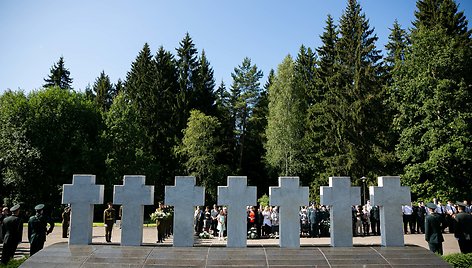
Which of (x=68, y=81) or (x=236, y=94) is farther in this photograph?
(x=68, y=81)

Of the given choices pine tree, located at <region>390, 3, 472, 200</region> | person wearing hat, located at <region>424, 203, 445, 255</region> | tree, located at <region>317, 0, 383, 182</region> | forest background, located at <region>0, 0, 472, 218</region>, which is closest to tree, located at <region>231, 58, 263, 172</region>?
forest background, located at <region>0, 0, 472, 218</region>

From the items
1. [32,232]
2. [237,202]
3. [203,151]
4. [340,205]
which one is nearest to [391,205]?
[340,205]

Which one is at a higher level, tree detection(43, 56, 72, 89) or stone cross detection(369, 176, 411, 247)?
tree detection(43, 56, 72, 89)

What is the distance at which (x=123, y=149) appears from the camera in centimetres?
4138

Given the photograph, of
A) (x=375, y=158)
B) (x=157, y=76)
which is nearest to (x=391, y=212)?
(x=375, y=158)

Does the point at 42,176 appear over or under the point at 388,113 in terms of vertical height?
under

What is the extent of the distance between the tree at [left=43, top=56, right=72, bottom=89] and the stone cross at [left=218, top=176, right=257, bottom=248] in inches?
2120

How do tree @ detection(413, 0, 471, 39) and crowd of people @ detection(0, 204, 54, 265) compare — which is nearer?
crowd of people @ detection(0, 204, 54, 265)

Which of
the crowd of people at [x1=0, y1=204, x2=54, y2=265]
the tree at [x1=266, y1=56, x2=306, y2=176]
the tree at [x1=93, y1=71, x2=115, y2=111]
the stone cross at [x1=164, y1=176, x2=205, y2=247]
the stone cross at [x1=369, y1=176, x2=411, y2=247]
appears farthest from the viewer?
the tree at [x1=93, y1=71, x2=115, y2=111]

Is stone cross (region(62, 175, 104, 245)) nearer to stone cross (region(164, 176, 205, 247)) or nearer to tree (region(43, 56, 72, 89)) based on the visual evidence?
stone cross (region(164, 176, 205, 247))

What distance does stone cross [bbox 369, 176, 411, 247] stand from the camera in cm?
927

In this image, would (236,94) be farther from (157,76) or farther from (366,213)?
(366,213)

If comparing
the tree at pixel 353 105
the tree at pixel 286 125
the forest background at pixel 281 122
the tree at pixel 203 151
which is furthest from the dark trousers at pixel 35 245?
the tree at pixel 286 125

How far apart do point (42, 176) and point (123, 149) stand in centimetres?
844
